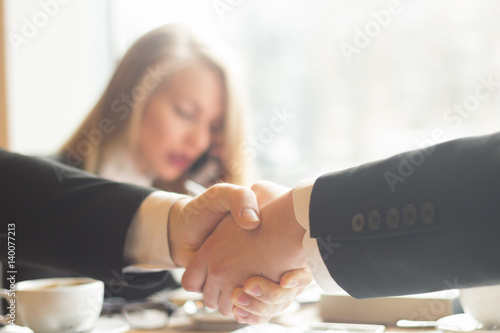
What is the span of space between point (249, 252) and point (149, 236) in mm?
187

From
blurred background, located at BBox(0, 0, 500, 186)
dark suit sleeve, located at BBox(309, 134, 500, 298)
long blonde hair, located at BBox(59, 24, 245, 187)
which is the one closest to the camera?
dark suit sleeve, located at BBox(309, 134, 500, 298)

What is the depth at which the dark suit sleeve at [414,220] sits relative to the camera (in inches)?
21.6

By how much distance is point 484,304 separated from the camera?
730 millimetres

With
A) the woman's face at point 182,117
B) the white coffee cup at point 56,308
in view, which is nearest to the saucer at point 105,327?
the white coffee cup at point 56,308

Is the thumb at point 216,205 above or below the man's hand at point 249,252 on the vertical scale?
above

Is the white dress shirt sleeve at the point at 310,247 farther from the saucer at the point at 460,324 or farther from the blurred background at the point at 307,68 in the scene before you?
the blurred background at the point at 307,68

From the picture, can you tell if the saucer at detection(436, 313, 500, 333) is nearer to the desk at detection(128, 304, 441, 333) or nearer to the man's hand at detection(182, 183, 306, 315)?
the desk at detection(128, 304, 441, 333)

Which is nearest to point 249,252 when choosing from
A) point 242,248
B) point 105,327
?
point 242,248

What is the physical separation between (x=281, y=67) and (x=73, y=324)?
5.23 feet

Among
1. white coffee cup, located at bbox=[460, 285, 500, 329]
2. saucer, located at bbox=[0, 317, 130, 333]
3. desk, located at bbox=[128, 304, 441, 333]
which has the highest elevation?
white coffee cup, located at bbox=[460, 285, 500, 329]

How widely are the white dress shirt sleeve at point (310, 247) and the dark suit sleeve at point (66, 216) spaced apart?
0.99ft

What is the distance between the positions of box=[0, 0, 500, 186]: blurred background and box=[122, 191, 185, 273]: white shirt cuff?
3.25 feet

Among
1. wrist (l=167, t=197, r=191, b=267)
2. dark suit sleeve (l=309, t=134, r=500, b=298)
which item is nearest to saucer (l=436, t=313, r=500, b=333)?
dark suit sleeve (l=309, t=134, r=500, b=298)

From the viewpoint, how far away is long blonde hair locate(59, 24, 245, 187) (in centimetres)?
176
